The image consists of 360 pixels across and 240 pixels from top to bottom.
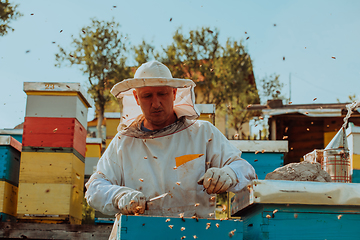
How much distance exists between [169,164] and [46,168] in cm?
203

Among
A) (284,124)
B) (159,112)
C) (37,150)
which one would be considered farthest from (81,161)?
(284,124)

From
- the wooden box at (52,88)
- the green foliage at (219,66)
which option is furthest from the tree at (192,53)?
the wooden box at (52,88)

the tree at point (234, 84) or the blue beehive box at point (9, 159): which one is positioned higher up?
the tree at point (234, 84)

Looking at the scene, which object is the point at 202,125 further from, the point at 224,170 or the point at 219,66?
the point at 219,66

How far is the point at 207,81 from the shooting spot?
68.1 feet

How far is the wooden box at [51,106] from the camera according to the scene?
3.90 meters

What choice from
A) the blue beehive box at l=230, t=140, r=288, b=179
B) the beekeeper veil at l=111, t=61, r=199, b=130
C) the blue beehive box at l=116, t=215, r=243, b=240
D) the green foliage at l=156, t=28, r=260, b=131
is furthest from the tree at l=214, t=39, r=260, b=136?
the blue beehive box at l=116, t=215, r=243, b=240

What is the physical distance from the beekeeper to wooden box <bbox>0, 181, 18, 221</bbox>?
6.04 feet

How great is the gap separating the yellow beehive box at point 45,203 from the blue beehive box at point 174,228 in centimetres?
244

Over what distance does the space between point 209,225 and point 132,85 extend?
1054 mm

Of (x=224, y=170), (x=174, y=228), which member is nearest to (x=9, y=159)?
(x=224, y=170)

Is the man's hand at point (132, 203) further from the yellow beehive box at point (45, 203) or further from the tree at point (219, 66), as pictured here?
the tree at point (219, 66)

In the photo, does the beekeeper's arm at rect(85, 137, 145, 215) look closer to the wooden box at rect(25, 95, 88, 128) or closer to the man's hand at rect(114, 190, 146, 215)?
the man's hand at rect(114, 190, 146, 215)

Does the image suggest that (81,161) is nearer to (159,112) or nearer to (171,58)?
(159,112)
